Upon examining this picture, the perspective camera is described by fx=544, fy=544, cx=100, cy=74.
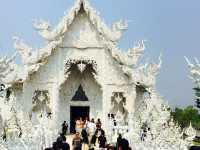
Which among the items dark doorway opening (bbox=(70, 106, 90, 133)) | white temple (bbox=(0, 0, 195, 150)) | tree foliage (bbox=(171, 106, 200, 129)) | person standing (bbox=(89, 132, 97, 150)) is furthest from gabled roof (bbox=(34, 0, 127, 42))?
tree foliage (bbox=(171, 106, 200, 129))

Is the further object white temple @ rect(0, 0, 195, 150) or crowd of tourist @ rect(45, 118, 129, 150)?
white temple @ rect(0, 0, 195, 150)

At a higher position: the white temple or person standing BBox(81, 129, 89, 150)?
the white temple

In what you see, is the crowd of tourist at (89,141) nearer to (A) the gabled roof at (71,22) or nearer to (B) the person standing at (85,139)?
(B) the person standing at (85,139)

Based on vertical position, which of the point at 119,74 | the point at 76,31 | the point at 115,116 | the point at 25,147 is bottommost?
the point at 25,147

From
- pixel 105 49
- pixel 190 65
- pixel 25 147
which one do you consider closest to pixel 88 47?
pixel 105 49

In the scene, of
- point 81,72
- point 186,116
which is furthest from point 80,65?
point 186,116

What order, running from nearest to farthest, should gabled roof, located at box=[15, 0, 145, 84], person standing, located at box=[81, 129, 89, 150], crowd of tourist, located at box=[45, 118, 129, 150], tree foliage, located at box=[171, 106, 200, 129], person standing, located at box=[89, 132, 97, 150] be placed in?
crowd of tourist, located at box=[45, 118, 129, 150]
person standing, located at box=[81, 129, 89, 150]
person standing, located at box=[89, 132, 97, 150]
gabled roof, located at box=[15, 0, 145, 84]
tree foliage, located at box=[171, 106, 200, 129]

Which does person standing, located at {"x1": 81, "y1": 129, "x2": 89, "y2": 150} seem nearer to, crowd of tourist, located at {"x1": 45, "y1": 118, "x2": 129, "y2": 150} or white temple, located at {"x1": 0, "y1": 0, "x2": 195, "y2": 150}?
crowd of tourist, located at {"x1": 45, "y1": 118, "x2": 129, "y2": 150}

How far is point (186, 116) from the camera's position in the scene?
147ft

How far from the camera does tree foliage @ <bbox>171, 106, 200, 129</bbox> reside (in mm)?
42250

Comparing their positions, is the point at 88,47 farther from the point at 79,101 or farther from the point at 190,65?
the point at 190,65

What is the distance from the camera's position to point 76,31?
25.7m

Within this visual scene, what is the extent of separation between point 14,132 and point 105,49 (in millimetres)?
6148

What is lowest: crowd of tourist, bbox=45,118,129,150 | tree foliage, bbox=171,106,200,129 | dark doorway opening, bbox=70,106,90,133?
crowd of tourist, bbox=45,118,129,150
